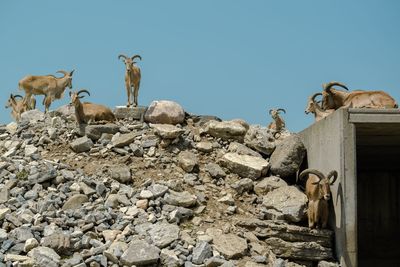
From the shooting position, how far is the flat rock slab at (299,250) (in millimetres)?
11141

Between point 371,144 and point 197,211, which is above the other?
point 371,144

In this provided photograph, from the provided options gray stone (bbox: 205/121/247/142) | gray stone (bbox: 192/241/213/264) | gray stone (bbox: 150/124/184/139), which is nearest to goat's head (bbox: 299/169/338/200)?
gray stone (bbox: 205/121/247/142)

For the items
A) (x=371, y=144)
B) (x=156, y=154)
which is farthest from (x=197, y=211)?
(x=371, y=144)

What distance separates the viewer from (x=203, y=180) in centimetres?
1270

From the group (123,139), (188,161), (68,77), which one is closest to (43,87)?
(68,77)

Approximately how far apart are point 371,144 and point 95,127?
6.85 m

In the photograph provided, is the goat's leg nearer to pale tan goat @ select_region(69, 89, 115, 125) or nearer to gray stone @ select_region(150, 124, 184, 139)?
pale tan goat @ select_region(69, 89, 115, 125)

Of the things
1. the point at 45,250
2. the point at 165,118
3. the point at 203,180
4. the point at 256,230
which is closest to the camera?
the point at 45,250

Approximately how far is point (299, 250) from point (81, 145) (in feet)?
17.7

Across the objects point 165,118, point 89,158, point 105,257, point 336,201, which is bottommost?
point 105,257

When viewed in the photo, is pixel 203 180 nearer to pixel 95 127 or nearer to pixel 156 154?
pixel 156 154

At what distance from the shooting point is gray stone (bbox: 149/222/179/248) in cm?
1018

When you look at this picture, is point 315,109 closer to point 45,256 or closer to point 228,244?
point 228,244

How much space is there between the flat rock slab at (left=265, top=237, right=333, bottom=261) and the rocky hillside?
0.02 metres
